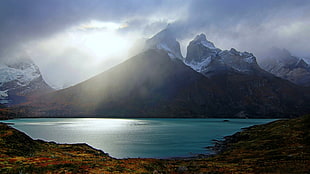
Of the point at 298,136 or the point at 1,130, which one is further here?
the point at 298,136

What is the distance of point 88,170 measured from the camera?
33031 millimetres

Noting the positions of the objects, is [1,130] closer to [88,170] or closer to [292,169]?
[88,170]

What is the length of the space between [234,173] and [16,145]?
46.1 m

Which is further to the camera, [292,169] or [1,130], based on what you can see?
[1,130]

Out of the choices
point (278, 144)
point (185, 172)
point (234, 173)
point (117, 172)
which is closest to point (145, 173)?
point (117, 172)

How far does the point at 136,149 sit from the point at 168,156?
18.1 m

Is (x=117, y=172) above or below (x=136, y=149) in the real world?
above

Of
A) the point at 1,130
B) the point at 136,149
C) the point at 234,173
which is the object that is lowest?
the point at 136,149

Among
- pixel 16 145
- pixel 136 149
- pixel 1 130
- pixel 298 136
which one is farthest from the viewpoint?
pixel 136 149


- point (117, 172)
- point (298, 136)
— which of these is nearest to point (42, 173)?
point (117, 172)

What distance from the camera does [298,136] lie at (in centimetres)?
7500

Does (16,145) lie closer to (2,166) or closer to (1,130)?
(1,130)

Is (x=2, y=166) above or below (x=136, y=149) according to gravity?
above

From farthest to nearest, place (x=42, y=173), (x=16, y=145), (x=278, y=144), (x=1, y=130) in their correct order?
1. (x=278, y=144)
2. (x=1, y=130)
3. (x=16, y=145)
4. (x=42, y=173)
